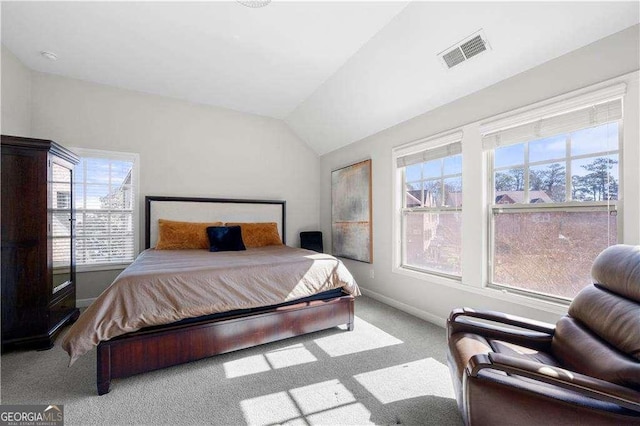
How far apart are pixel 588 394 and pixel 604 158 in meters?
1.66

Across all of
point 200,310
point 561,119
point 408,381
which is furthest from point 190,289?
point 561,119

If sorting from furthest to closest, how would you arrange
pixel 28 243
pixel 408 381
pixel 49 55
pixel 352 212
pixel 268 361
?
1. pixel 352 212
2. pixel 49 55
3. pixel 28 243
4. pixel 268 361
5. pixel 408 381

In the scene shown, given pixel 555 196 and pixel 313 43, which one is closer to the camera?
pixel 555 196

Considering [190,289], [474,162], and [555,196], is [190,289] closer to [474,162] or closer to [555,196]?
[474,162]

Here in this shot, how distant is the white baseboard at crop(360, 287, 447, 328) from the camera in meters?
2.98

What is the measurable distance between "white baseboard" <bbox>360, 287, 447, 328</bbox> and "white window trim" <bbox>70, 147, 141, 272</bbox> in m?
3.42

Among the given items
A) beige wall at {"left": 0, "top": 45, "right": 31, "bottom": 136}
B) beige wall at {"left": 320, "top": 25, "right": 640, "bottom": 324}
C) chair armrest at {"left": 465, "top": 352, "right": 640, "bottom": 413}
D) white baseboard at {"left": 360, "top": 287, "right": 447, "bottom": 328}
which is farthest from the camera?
white baseboard at {"left": 360, "top": 287, "right": 447, "bottom": 328}

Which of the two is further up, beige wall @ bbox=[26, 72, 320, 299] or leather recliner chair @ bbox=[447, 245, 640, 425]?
beige wall @ bbox=[26, 72, 320, 299]

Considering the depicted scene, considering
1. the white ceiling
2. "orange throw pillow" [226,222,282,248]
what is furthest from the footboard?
the white ceiling

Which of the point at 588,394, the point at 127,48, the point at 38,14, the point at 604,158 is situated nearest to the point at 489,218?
the point at 604,158

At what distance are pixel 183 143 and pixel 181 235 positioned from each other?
4.80 feet

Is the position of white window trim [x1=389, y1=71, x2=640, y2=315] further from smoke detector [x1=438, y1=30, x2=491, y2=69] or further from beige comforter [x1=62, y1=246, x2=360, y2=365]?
beige comforter [x1=62, y1=246, x2=360, y2=365]

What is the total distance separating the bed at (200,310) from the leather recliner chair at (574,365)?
1.37m

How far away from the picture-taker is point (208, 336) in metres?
2.21
